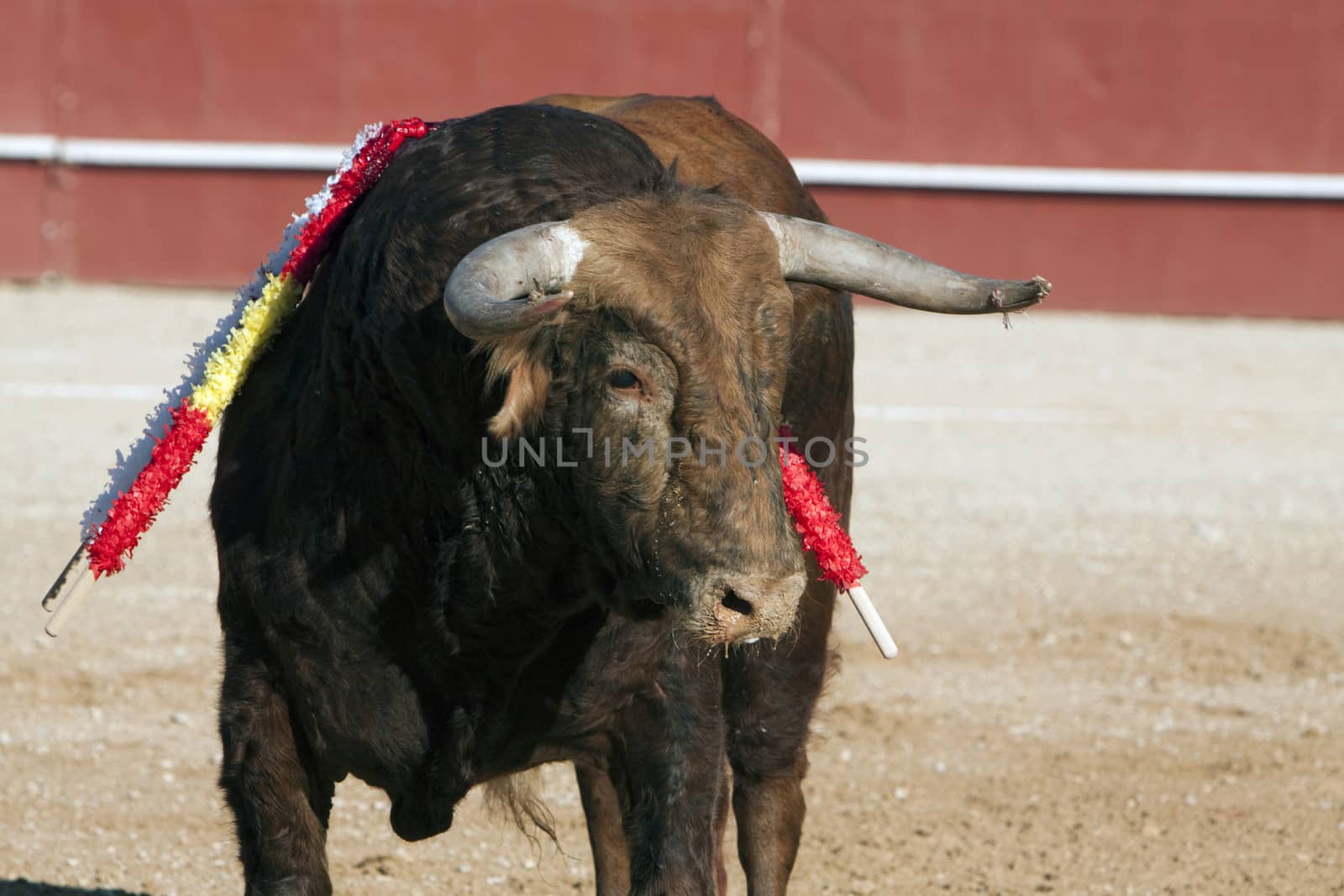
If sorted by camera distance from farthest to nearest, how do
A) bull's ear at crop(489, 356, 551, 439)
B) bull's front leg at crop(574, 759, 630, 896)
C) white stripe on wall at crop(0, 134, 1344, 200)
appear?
white stripe on wall at crop(0, 134, 1344, 200) → bull's front leg at crop(574, 759, 630, 896) → bull's ear at crop(489, 356, 551, 439)

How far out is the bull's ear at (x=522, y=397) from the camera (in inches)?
96.0

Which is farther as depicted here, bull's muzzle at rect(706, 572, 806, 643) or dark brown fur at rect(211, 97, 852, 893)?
dark brown fur at rect(211, 97, 852, 893)

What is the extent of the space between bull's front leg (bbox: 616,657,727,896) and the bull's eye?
0.64 meters

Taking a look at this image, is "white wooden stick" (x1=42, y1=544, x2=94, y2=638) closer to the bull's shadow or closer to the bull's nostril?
the bull's shadow

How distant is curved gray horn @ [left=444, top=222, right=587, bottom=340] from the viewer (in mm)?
2305

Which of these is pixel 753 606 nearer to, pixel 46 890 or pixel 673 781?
pixel 673 781

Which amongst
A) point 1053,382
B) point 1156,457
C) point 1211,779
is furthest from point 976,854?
point 1053,382

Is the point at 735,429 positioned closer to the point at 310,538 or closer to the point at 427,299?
the point at 427,299

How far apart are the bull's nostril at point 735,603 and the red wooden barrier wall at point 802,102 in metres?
8.91

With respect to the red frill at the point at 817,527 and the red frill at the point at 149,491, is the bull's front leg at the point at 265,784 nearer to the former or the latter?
the red frill at the point at 149,491

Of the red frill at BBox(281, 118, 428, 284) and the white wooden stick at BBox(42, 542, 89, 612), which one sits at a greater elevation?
the red frill at BBox(281, 118, 428, 284)

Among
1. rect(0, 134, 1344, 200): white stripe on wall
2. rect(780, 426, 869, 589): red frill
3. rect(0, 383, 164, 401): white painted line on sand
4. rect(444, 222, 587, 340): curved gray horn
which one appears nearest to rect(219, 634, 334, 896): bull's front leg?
rect(444, 222, 587, 340): curved gray horn

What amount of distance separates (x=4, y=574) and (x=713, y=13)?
654 cm

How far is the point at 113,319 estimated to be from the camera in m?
10.4
